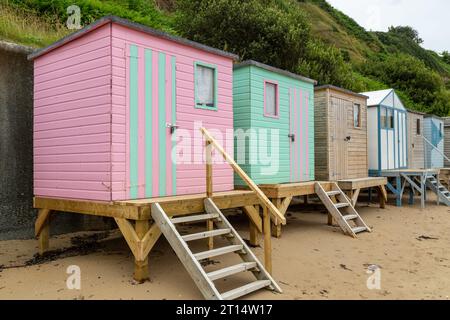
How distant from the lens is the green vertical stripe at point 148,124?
6.07 metres

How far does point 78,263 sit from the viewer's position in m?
6.30

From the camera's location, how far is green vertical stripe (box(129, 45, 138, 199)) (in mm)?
5855

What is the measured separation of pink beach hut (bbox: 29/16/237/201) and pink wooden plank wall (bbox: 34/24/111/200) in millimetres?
16

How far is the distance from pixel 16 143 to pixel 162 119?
3.42m

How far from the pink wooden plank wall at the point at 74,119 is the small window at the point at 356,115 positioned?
876 centimetres

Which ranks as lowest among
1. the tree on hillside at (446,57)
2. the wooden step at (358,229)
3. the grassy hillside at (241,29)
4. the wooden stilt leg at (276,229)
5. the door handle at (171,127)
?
the wooden step at (358,229)

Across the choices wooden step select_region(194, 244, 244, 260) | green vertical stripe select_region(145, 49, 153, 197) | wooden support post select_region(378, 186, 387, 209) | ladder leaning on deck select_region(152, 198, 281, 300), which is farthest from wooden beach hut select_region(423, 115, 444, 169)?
green vertical stripe select_region(145, 49, 153, 197)

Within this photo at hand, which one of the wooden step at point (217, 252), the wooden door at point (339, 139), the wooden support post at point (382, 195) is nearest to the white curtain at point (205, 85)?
the wooden step at point (217, 252)

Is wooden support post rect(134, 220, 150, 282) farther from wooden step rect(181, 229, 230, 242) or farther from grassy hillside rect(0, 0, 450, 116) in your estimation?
grassy hillside rect(0, 0, 450, 116)

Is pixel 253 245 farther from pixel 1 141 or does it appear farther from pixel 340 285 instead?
pixel 1 141

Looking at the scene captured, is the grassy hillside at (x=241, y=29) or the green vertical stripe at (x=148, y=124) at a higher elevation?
the grassy hillside at (x=241, y=29)

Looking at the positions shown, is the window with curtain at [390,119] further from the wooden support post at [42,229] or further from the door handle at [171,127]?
the wooden support post at [42,229]

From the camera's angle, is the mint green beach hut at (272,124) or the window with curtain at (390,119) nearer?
the mint green beach hut at (272,124)

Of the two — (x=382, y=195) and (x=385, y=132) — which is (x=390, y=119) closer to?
(x=385, y=132)
